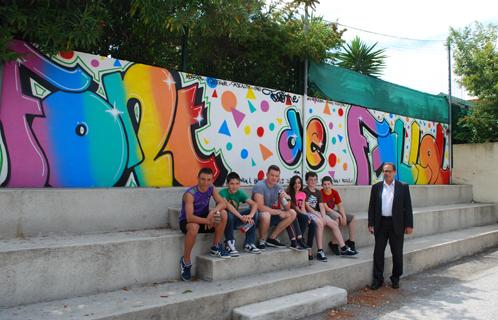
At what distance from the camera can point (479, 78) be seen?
12.9 meters

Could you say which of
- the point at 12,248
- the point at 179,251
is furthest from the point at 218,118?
the point at 12,248

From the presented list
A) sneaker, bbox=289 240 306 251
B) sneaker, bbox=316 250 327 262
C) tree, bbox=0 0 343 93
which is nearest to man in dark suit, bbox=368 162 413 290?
sneaker, bbox=316 250 327 262

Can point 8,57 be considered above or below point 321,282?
above

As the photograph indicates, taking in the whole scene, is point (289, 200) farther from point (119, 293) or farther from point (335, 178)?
point (335, 178)

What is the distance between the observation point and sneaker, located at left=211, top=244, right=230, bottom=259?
5.36m

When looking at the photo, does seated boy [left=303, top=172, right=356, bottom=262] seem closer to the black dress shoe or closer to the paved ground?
the black dress shoe

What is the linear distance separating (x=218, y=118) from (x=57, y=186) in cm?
292

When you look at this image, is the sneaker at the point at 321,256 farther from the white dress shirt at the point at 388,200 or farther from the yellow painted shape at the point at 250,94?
the yellow painted shape at the point at 250,94

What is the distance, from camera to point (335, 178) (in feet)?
31.3

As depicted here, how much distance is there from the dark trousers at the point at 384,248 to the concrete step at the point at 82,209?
316 cm

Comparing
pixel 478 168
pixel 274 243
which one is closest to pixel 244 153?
pixel 274 243

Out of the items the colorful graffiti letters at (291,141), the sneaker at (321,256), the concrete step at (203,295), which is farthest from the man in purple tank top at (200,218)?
the colorful graffiti letters at (291,141)

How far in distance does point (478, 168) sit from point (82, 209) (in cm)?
1210

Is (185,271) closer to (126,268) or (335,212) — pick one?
(126,268)
